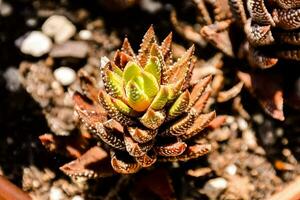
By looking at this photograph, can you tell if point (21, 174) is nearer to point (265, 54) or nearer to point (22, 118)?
point (22, 118)

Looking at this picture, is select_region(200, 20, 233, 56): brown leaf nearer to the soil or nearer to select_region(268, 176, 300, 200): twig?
the soil

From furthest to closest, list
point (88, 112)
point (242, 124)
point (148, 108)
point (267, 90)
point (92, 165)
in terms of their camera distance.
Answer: point (242, 124) → point (267, 90) → point (92, 165) → point (88, 112) → point (148, 108)

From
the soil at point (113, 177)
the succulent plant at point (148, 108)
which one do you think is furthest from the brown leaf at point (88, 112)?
the soil at point (113, 177)

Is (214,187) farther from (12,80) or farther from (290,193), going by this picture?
(12,80)

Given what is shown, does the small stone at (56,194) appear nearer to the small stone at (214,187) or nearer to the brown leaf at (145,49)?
the small stone at (214,187)

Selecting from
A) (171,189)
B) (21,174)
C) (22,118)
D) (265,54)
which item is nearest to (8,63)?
(22,118)

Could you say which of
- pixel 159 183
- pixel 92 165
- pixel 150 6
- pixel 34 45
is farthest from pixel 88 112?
pixel 150 6
